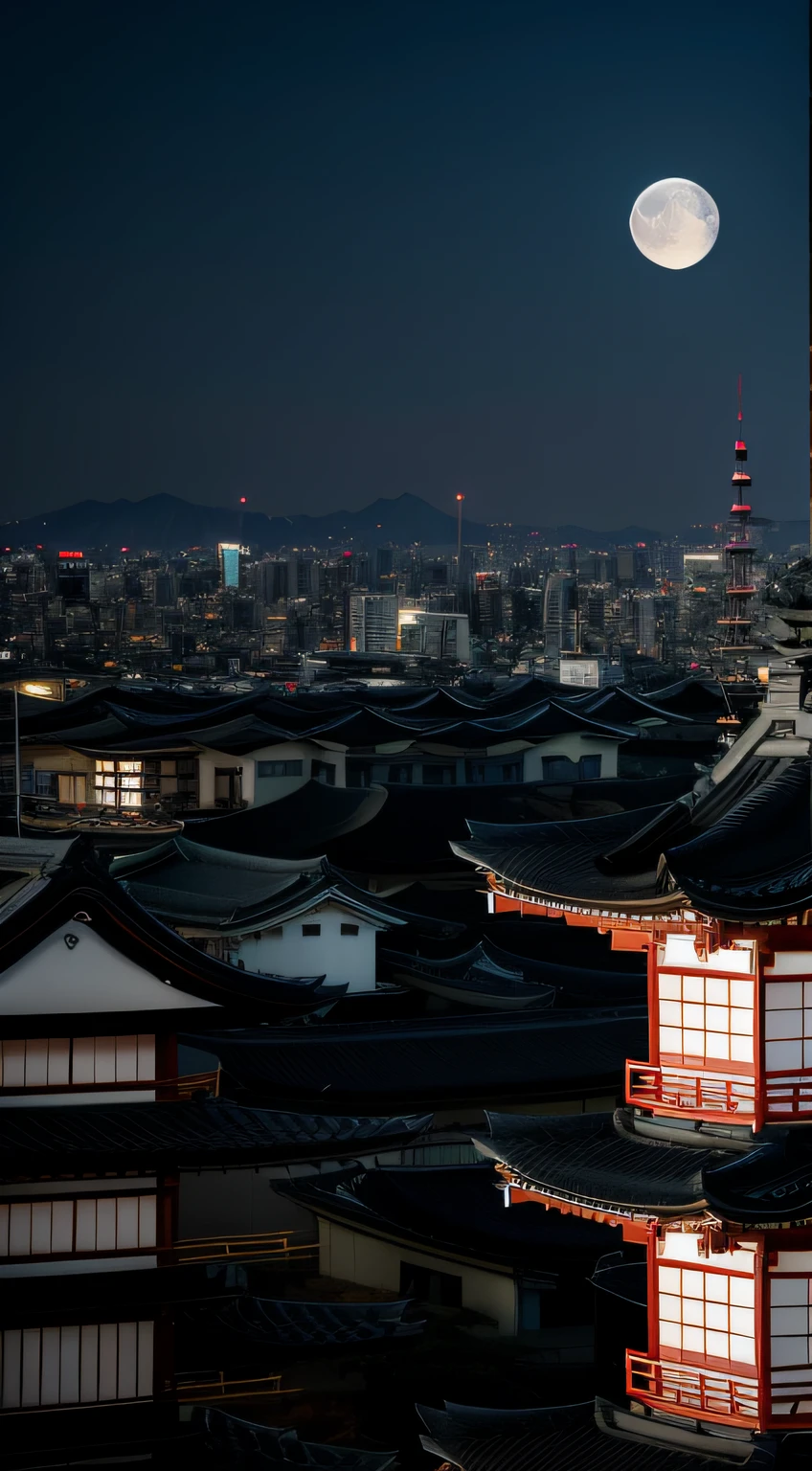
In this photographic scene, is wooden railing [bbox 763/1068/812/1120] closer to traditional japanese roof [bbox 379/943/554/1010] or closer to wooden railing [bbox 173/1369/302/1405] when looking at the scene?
wooden railing [bbox 173/1369/302/1405]

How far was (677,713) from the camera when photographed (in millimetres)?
57688

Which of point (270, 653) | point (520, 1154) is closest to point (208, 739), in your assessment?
point (520, 1154)

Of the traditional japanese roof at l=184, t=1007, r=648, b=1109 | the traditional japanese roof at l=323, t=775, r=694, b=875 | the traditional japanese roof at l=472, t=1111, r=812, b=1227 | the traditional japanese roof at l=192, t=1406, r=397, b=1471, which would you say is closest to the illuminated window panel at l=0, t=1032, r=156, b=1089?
the traditional japanese roof at l=192, t=1406, r=397, b=1471

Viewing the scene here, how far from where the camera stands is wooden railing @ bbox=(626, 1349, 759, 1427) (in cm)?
970

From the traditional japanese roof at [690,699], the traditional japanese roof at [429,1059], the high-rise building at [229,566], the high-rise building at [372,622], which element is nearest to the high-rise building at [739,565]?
the traditional japanese roof at [690,699]

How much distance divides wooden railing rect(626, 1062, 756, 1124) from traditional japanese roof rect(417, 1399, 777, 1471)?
169 cm

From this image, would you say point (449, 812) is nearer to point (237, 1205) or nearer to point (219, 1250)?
point (237, 1205)

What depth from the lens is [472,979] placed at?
25.4 metres

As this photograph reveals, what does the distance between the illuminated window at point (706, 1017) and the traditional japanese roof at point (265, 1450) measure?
484 centimetres

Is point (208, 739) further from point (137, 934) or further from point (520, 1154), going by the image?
point (520, 1154)

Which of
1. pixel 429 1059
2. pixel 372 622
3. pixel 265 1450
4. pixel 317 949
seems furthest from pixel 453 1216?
pixel 372 622

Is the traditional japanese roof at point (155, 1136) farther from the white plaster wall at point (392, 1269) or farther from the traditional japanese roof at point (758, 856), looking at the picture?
the traditional japanese roof at point (758, 856)

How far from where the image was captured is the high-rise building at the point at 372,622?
413ft

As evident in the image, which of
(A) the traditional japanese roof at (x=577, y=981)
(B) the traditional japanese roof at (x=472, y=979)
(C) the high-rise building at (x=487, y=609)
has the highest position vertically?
(C) the high-rise building at (x=487, y=609)
